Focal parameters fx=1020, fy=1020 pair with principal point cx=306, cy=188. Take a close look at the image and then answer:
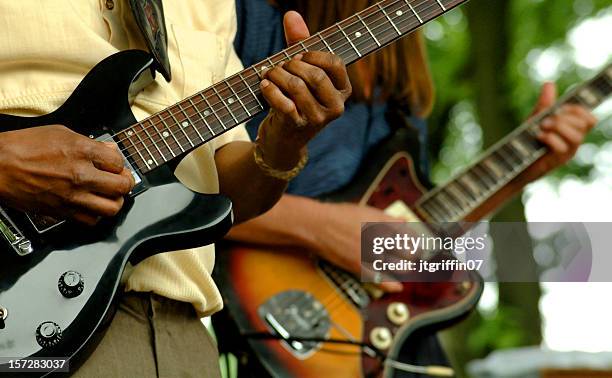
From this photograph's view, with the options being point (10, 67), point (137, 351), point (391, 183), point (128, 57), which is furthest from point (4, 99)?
point (391, 183)

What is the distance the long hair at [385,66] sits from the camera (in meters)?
2.77

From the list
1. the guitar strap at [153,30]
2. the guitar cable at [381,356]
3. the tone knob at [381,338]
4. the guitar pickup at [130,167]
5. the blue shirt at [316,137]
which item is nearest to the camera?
the guitar pickup at [130,167]

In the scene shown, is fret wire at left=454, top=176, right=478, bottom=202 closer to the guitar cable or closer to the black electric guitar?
the guitar cable

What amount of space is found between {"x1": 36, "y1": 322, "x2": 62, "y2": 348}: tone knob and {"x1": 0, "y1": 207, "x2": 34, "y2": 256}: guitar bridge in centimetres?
11

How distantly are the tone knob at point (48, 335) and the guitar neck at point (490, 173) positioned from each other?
4.92 ft

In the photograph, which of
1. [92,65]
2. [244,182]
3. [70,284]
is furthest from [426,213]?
[70,284]

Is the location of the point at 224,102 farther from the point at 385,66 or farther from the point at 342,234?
the point at 385,66

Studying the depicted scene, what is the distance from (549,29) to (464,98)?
2.40 ft

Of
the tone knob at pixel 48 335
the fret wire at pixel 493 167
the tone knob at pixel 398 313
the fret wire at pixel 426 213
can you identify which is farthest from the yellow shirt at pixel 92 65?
the fret wire at pixel 493 167

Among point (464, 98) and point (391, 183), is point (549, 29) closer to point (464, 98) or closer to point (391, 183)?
point (464, 98)

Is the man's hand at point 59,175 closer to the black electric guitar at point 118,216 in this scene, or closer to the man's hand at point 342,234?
the black electric guitar at point 118,216

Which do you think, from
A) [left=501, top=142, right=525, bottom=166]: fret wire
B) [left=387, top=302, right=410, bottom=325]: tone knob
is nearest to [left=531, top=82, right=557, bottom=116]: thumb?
[left=501, top=142, right=525, bottom=166]: fret wire

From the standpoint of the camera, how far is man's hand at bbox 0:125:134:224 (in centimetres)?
144

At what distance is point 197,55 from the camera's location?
71.2 inches
